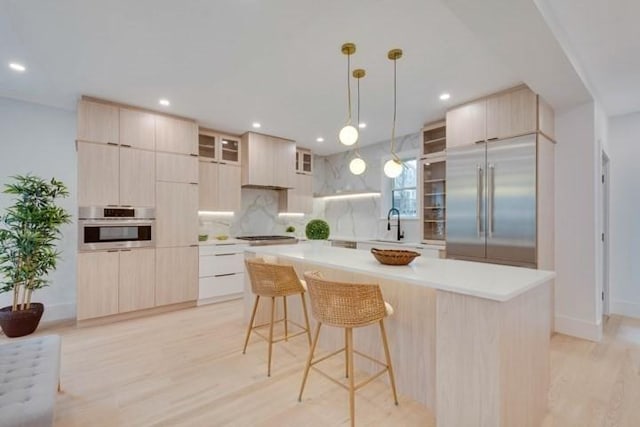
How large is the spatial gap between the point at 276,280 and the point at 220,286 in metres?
2.26

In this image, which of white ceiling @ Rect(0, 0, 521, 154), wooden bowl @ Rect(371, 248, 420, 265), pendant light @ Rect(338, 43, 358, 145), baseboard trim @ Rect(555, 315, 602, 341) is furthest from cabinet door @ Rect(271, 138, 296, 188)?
baseboard trim @ Rect(555, 315, 602, 341)

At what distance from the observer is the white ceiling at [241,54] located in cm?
197

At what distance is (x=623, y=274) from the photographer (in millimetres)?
3801

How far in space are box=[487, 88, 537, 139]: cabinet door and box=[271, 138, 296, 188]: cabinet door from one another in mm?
3165

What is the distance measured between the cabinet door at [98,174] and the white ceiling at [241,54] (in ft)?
2.13

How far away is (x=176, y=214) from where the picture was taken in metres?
3.99

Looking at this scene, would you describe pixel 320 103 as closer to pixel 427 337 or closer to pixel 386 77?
pixel 386 77

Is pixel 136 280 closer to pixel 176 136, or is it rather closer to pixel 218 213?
pixel 218 213

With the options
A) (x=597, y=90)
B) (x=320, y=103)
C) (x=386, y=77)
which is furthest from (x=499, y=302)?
(x=597, y=90)

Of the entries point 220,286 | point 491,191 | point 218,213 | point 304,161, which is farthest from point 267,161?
point 491,191

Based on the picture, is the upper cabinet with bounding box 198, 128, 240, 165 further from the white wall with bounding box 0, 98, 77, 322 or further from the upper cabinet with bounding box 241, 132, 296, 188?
the white wall with bounding box 0, 98, 77, 322

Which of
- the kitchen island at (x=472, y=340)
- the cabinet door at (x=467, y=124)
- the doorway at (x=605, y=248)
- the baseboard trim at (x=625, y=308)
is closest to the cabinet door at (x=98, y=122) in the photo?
the kitchen island at (x=472, y=340)

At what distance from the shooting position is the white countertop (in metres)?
1.47

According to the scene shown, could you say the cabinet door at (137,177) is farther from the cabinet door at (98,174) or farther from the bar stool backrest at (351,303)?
the bar stool backrest at (351,303)
